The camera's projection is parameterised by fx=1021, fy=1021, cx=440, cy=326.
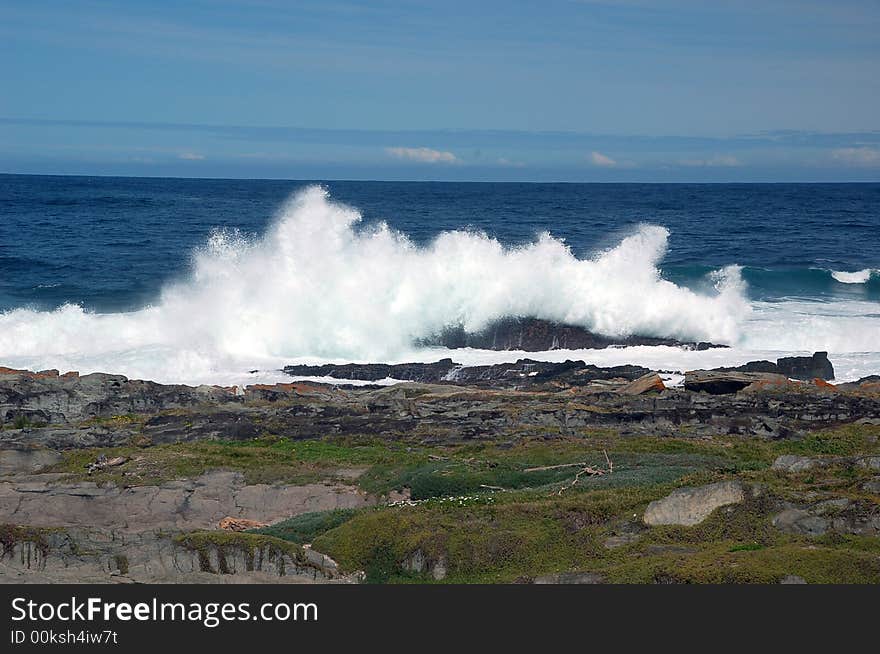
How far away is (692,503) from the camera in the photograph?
13516 mm

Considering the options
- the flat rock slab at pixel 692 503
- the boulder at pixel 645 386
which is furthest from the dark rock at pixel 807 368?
the flat rock slab at pixel 692 503

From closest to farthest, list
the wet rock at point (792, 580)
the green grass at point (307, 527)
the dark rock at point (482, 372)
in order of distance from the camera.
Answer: the wet rock at point (792, 580) < the green grass at point (307, 527) < the dark rock at point (482, 372)

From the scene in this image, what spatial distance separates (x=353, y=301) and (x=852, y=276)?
84.3 ft

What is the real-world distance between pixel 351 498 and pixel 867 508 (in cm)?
860

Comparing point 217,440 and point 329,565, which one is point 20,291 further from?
point 329,565

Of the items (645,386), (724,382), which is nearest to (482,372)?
(645,386)

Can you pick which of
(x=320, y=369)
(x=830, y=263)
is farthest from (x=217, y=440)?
(x=830, y=263)

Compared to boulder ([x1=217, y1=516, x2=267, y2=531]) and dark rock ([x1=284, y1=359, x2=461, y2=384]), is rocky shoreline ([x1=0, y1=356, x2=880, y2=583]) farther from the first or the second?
boulder ([x1=217, y1=516, x2=267, y2=531])

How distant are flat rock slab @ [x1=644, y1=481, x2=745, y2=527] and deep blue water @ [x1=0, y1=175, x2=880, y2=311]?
33.0m

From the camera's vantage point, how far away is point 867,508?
42.0 ft

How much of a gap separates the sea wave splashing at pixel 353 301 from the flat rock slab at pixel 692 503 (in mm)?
21519

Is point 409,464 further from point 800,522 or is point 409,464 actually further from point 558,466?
point 800,522

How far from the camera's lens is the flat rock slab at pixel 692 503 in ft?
43.9

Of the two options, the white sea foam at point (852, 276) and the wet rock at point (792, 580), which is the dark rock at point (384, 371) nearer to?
the wet rock at point (792, 580)
